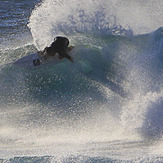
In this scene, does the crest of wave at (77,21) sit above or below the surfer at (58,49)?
above

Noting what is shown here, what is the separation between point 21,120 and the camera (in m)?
5.69

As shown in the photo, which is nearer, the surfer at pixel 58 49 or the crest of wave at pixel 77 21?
the surfer at pixel 58 49

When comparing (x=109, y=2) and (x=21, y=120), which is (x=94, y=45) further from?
(x=21, y=120)

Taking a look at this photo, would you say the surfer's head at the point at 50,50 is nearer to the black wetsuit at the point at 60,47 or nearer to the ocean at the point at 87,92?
the black wetsuit at the point at 60,47

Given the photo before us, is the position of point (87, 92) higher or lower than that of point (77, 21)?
lower

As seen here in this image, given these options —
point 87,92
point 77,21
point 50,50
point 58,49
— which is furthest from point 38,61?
point 77,21

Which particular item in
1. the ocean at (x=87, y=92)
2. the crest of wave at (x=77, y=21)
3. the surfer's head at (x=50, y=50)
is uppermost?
the crest of wave at (x=77, y=21)

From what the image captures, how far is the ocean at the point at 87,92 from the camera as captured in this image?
4375mm

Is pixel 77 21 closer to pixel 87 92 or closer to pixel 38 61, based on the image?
pixel 38 61

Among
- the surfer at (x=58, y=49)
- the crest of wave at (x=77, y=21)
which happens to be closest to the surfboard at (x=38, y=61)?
the surfer at (x=58, y=49)

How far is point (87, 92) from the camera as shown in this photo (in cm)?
651

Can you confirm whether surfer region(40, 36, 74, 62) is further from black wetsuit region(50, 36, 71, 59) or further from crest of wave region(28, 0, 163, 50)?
crest of wave region(28, 0, 163, 50)

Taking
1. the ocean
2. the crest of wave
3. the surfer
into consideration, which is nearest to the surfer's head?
the surfer

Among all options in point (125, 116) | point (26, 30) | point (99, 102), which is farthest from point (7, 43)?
point (125, 116)
